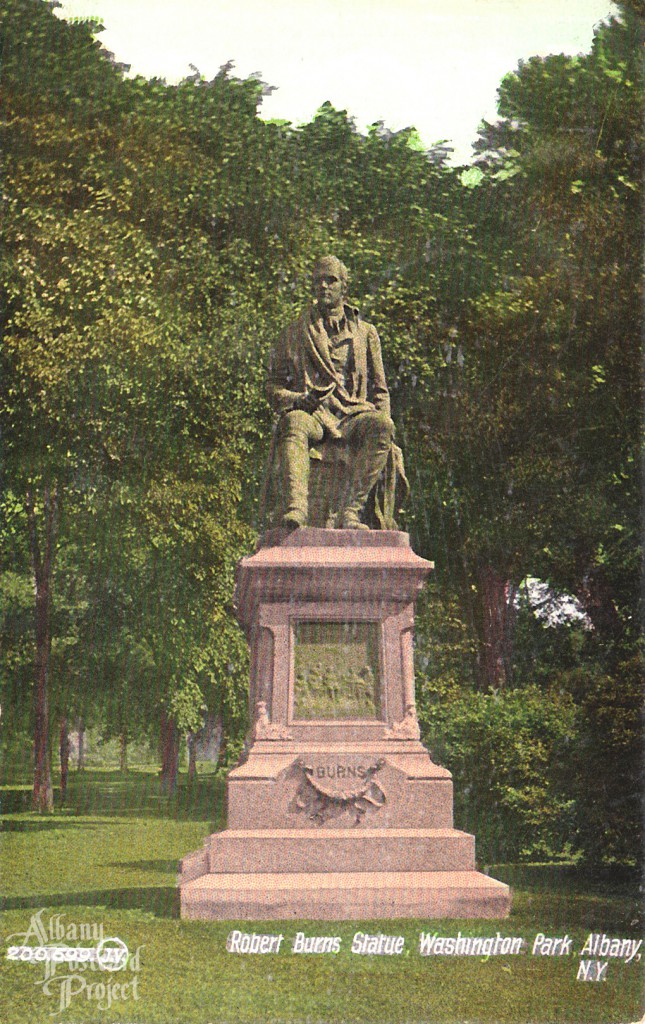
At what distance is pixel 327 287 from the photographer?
10.6 meters

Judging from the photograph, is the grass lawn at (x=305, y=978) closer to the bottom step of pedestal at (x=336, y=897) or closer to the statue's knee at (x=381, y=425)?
the bottom step of pedestal at (x=336, y=897)

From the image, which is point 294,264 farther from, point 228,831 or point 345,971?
point 345,971

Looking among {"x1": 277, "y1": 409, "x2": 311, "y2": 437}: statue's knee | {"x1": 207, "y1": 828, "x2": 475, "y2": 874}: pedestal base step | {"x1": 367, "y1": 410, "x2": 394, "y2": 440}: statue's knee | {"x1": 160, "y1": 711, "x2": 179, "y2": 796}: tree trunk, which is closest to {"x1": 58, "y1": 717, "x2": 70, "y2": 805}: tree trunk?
{"x1": 160, "y1": 711, "x2": 179, "y2": 796}: tree trunk

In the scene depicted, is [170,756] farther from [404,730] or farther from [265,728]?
[404,730]

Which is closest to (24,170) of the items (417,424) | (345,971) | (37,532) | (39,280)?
(39,280)

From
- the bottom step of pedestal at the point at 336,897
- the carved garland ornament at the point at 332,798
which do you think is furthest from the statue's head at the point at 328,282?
the bottom step of pedestal at the point at 336,897

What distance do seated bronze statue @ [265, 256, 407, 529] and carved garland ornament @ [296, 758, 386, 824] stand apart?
2.11 m

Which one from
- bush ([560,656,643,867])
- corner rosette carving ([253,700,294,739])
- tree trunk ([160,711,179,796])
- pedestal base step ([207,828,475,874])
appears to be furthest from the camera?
tree trunk ([160,711,179,796])

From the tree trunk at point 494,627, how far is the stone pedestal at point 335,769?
15.6m

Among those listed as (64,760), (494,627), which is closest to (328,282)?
(494,627)

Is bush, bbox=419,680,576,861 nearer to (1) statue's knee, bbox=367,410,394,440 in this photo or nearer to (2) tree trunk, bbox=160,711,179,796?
(1) statue's knee, bbox=367,410,394,440

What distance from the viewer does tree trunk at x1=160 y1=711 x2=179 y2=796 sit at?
1179 inches

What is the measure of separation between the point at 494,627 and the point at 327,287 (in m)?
16.2

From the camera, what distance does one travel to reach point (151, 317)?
1944 centimetres
